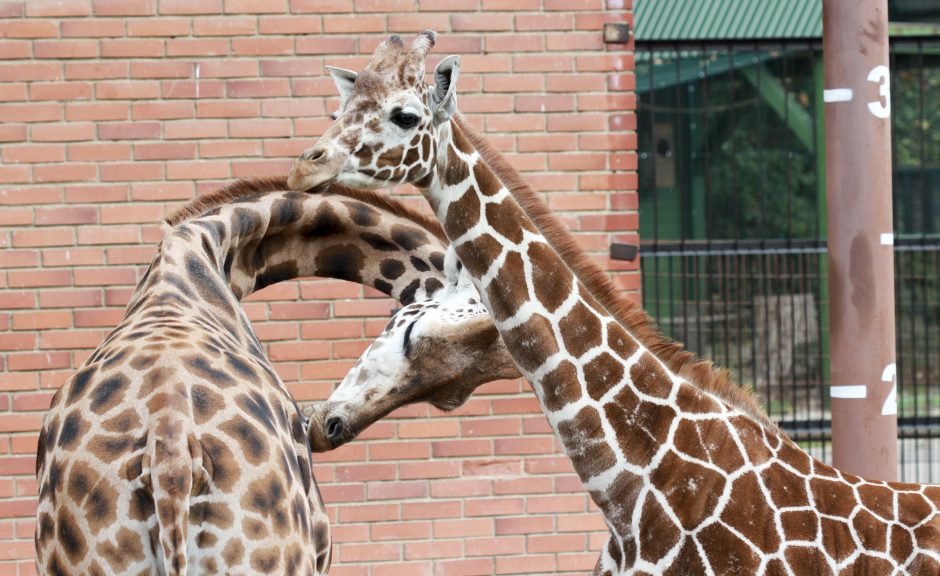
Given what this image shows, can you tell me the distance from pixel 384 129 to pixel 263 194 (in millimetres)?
1155

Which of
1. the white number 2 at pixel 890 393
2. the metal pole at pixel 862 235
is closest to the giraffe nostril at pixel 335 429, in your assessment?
the metal pole at pixel 862 235

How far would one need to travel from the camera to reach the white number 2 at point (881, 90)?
138 inches

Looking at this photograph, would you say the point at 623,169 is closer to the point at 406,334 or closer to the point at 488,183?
the point at 406,334

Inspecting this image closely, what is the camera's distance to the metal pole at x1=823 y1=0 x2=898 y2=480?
11.5 feet

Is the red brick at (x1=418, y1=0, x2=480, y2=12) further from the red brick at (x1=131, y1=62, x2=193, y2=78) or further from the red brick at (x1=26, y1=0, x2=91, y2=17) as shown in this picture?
the red brick at (x1=26, y1=0, x2=91, y2=17)

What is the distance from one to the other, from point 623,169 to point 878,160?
185 cm

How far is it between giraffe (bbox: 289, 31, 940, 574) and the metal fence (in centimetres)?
291

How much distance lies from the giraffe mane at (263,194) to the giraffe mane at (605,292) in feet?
1.98

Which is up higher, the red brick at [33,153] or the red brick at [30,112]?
the red brick at [30,112]

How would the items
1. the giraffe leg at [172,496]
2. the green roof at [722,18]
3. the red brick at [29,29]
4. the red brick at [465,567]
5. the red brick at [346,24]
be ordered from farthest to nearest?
the green roof at [722,18] < the red brick at [465,567] < the red brick at [346,24] < the red brick at [29,29] < the giraffe leg at [172,496]

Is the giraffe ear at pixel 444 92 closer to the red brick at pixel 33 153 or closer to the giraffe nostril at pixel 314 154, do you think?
the giraffe nostril at pixel 314 154

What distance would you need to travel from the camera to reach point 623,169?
523 centimetres

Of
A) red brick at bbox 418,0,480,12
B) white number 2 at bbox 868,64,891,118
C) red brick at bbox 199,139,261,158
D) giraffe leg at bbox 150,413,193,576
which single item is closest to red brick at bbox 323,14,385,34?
red brick at bbox 418,0,480,12

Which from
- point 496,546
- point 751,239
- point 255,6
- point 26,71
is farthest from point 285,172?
point 751,239
